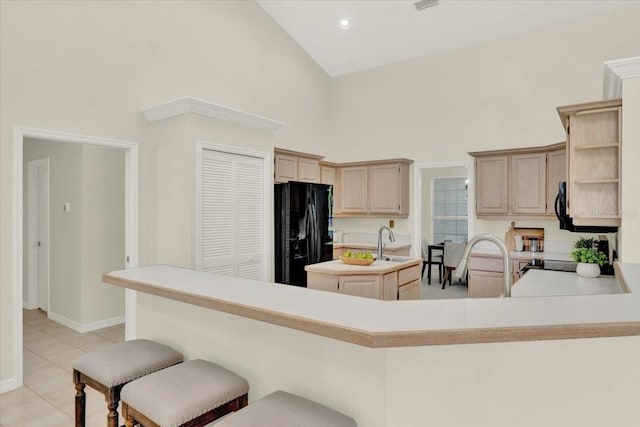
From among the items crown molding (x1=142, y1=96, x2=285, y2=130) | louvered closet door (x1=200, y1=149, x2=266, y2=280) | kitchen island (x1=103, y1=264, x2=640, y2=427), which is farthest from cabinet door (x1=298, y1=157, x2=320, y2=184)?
kitchen island (x1=103, y1=264, x2=640, y2=427)

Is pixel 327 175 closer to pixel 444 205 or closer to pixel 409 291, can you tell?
pixel 409 291

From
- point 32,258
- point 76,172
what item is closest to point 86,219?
point 76,172

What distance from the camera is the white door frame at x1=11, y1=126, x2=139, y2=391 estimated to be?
3.05 metres

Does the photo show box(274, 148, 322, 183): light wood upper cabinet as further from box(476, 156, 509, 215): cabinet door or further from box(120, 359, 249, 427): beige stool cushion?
box(120, 359, 249, 427): beige stool cushion

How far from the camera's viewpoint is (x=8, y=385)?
2.98m

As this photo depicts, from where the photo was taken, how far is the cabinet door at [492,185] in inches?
204

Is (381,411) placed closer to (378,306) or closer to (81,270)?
(378,306)

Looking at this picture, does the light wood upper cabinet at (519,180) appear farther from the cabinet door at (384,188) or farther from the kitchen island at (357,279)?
the kitchen island at (357,279)

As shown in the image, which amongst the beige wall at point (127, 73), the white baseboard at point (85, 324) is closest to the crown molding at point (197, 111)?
the beige wall at point (127, 73)

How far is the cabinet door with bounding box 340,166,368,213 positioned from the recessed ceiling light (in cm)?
210

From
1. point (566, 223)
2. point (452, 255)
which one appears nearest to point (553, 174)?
point (566, 223)

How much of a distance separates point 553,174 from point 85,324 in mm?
5826

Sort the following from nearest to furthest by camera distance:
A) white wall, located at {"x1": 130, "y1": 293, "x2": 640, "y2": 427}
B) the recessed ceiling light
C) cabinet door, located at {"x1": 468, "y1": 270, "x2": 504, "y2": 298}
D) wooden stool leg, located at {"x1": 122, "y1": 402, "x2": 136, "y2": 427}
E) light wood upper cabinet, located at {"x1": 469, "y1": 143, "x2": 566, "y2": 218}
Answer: white wall, located at {"x1": 130, "y1": 293, "x2": 640, "y2": 427}
wooden stool leg, located at {"x1": 122, "y1": 402, "x2": 136, "y2": 427}
light wood upper cabinet, located at {"x1": 469, "y1": 143, "x2": 566, "y2": 218}
cabinet door, located at {"x1": 468, "y1": 270, "x2": 504, "y2": 298}
the recessed ceiling light

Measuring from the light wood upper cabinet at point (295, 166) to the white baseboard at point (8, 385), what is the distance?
3.26 m
